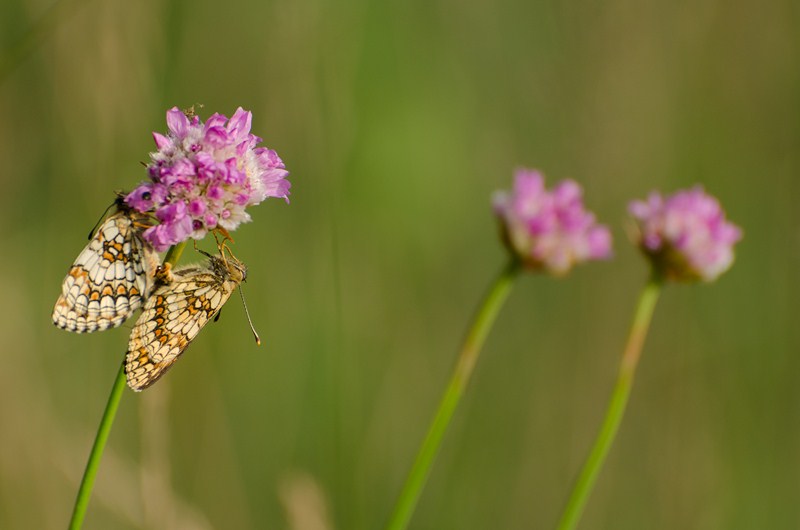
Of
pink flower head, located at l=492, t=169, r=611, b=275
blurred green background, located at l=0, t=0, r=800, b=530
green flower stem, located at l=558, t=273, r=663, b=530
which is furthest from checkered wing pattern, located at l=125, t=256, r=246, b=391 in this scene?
blurred green background, located at l=0, t=0, r=800, b=530

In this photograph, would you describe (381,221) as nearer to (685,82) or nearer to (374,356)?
(374,356)

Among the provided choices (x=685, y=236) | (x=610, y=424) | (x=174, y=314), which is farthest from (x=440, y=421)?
(x=685, y=236)

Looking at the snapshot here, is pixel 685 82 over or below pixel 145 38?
over

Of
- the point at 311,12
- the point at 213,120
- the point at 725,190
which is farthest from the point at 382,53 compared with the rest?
the point at 213,120

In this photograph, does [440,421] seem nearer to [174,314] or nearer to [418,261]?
[174,314]

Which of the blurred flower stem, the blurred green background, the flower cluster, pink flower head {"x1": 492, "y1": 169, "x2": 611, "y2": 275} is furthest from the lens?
the blurred green background

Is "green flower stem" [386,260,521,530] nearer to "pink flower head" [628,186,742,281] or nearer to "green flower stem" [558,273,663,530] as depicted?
"green flower stem" [558,273,663,530]

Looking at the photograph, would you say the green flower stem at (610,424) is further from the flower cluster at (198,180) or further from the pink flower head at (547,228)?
the flower cluster at (198,180)
